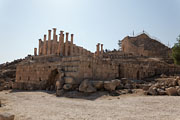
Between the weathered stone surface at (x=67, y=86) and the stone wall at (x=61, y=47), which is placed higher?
the stone wall at (x=61, y=47)

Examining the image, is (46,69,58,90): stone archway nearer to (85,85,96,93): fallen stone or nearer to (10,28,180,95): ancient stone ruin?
(10,28,180,95): ancient stone ruin

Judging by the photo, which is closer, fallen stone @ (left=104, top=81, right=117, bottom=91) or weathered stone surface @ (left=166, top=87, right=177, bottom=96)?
weathered stone surface @ (left=166, top=87, right=177, bottom=96)

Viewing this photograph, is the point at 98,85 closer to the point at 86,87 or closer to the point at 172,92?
the point at 86,87

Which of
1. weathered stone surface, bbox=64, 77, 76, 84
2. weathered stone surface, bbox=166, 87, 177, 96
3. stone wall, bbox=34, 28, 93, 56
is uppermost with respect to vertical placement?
stone wall, bbox=34, 28, 93, 56

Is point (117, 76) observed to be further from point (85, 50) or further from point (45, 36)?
point (85, 50)

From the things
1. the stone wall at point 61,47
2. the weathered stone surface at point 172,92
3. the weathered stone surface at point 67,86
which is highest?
the stone wall at point 61,47

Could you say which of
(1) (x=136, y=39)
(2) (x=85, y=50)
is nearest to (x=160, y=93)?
(2) (x=85, y=50)

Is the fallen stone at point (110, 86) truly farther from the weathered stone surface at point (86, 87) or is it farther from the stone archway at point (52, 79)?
the stone archway at point (52, 79)

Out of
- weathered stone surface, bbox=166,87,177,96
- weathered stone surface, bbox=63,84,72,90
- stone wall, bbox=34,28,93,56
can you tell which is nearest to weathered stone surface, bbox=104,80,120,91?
weathered stone surface, bbox=63,84,72,90

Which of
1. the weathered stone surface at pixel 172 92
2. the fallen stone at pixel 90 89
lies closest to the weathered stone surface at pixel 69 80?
the fallen stone at pixel 90 89

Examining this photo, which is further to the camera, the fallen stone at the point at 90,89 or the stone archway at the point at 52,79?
the stone archway at the point at 52,79

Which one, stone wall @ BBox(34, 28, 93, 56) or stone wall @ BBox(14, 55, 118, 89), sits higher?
stone wall @ BBox(34, 28, 93, 56)

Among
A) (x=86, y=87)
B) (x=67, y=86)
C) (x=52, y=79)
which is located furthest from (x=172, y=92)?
(x=52, y=79)

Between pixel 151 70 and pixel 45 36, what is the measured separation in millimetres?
16070
